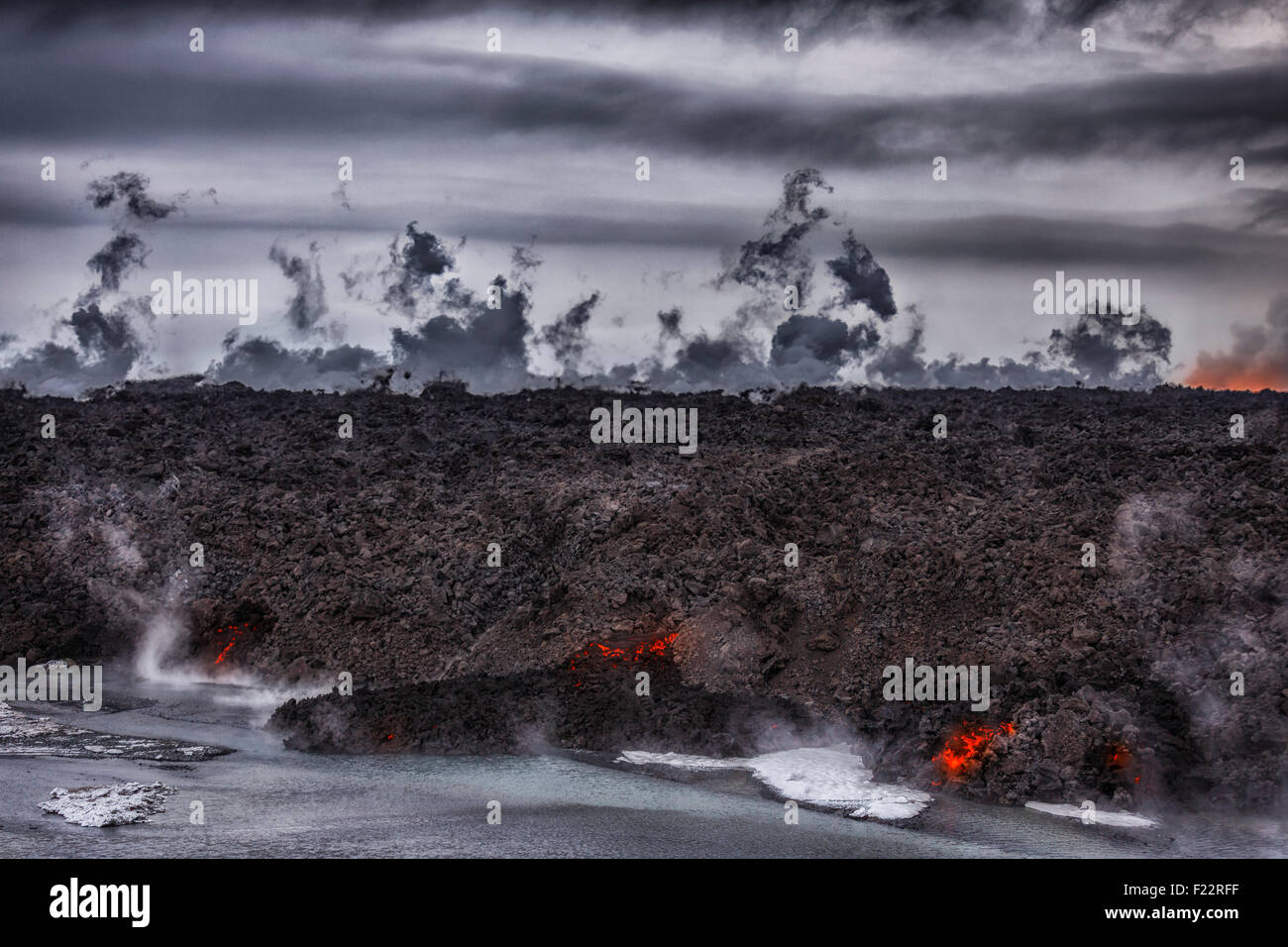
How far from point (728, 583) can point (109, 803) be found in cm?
1092

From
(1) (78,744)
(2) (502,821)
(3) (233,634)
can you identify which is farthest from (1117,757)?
(3) (233,634)

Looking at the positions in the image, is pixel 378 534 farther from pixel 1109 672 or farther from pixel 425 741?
pixel 1109 672

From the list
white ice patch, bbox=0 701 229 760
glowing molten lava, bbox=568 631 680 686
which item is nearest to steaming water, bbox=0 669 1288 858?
white ice patch, bbox=0 701 229 760

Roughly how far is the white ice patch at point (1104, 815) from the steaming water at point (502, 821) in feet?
0.79

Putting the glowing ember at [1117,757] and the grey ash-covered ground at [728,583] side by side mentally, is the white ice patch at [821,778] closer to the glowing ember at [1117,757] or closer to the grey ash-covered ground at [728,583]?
the grey ash-covered ground at [728,583]

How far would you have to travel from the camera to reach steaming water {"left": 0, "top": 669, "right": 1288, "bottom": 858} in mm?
13062

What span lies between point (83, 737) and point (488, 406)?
26.2 metres

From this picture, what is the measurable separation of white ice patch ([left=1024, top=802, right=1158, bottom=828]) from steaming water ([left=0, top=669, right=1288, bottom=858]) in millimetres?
241

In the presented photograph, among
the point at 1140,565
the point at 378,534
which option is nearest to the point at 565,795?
the point at 1140,565

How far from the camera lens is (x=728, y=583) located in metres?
21.5

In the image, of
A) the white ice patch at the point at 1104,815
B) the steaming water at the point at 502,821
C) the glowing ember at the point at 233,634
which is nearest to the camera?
the steaming water at the point at 502,821

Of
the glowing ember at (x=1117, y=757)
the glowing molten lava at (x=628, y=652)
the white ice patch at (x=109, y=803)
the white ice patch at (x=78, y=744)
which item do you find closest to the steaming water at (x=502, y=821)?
the white ice patch at (x=109, y=803)

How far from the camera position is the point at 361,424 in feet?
Result: 132

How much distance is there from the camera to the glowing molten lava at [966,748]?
611 inches
